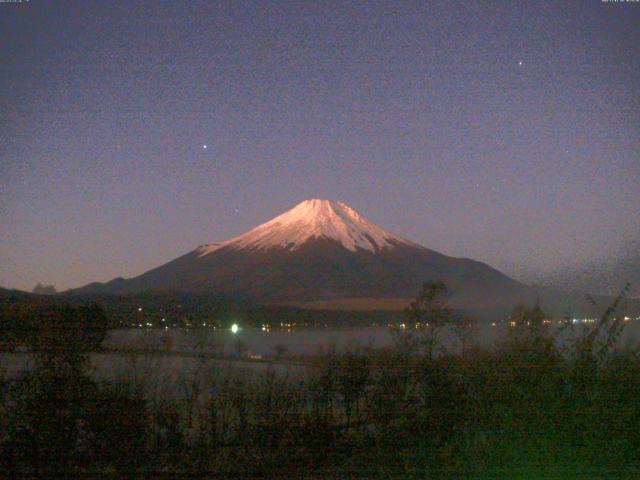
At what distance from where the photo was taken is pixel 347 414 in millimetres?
12219

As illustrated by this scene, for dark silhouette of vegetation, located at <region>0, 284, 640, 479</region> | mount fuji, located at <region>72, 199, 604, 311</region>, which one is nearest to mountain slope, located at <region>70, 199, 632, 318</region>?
mount fuji, located at <region>72, 199, 604, 311</region>

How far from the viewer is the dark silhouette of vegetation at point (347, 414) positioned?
7.23m

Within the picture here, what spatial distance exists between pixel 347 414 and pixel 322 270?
41225mm

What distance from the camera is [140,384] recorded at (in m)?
10.1

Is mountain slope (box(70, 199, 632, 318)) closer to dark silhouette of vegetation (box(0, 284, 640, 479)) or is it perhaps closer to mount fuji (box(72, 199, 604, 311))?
mount fuji (box(72, 199, 604, 311))

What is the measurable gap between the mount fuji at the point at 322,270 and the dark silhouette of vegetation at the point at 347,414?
2090 centimetres

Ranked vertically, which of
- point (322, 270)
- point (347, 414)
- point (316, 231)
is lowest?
point (347, 414)

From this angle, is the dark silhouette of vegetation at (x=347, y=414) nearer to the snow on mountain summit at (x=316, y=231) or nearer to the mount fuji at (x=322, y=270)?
the mount fuji at (x=322, y=270)

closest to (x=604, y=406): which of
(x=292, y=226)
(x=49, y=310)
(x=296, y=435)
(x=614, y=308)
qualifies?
(x=614, y=308)

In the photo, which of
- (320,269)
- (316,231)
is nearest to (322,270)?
(320,269)

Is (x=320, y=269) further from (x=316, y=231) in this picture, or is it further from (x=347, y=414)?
(x=347, y=414)

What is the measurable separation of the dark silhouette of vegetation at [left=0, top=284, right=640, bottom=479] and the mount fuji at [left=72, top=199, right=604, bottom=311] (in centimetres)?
2090

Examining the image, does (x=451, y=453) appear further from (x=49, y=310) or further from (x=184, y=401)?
(x=49, y=310)

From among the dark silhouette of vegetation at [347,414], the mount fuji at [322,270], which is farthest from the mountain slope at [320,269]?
the dark silhouette of vegetation at [347,414]
